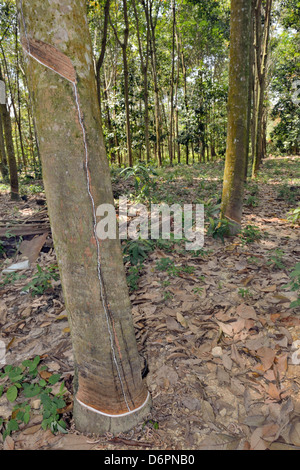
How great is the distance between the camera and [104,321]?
1716 millimetres

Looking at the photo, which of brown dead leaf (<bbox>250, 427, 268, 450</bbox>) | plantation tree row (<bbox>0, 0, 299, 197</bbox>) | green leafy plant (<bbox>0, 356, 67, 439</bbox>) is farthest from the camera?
plantation tree row (<bbox>0, 0, 299, 197</bbox>)

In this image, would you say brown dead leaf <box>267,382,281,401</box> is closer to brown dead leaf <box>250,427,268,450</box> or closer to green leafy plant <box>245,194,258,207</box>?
brown dead leaf <box>250,427,268,450</box>

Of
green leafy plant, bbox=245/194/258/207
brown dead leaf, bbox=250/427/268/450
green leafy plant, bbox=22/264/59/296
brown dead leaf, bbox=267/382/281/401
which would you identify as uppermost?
green leafy plant, bbox=245/194/258/207

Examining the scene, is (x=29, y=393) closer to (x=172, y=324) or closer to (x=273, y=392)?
(x=172, y=324)

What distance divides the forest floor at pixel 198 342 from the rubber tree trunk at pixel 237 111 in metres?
0.50

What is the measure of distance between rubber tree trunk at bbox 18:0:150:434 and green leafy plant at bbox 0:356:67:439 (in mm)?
188

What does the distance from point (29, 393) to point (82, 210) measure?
159 centimetres

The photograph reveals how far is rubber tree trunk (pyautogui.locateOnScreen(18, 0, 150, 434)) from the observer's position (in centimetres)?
139

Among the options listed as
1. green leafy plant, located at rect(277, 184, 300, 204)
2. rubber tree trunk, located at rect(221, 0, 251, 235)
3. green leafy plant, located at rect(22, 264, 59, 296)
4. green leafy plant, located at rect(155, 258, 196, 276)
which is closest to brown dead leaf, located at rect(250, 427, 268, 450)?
green leafy plant, located at rect(155, 258, 196, 276)

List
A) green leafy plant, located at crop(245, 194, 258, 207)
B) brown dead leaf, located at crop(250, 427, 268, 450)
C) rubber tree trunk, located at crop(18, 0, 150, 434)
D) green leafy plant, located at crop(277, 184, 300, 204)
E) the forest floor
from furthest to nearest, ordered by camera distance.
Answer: green leafy plant, located at crop(277, 184, 300, 204)
green leafy plant, located at crop(245, 194, 258, 207)
the forest floor
brown dead leaf, located at crop(250, 427, 268, 450)
rubber tree trunk, located at crop(18, 0, 150, 434)

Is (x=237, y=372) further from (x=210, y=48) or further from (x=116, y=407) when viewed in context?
(x=210, y=48)

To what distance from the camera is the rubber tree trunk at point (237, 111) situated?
13.5 feet

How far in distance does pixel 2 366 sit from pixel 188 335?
5.65ft
